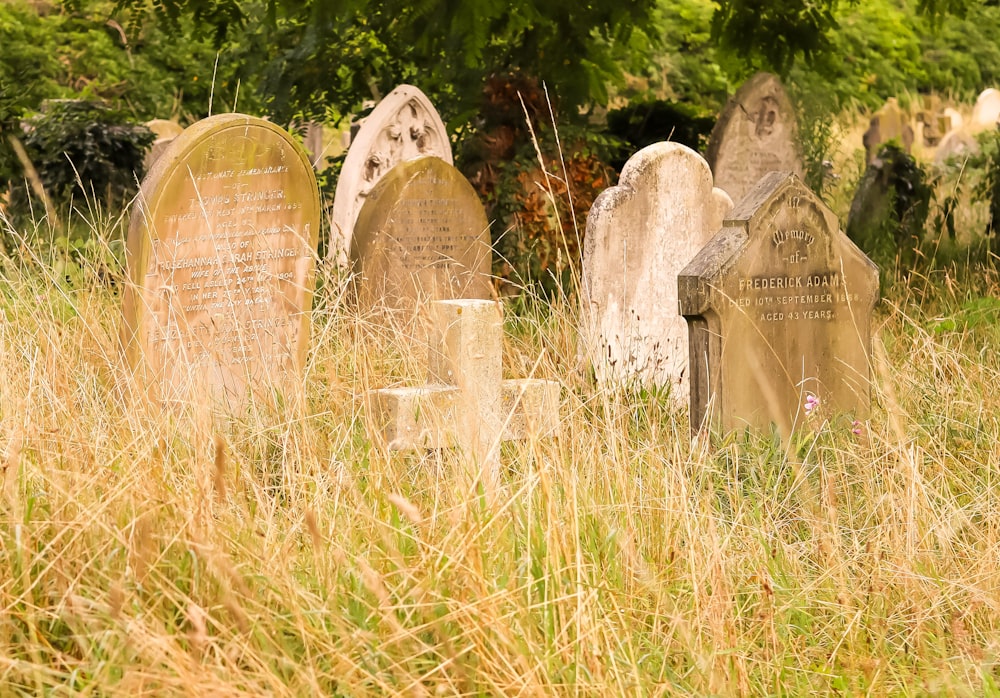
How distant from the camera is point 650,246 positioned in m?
6.45

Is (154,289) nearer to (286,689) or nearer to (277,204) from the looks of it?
(277,204)

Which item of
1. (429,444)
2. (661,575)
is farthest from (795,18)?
(661,575)

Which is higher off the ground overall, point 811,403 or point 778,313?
point 778,313

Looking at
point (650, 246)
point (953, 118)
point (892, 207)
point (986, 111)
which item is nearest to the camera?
point (650, 246)

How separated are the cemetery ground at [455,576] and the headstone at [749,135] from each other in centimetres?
518

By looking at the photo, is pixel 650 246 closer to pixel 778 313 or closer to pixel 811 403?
pixel 778 313

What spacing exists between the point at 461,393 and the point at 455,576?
128 cm

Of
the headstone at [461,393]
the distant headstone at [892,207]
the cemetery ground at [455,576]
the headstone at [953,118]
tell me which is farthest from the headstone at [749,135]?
the headstone at [953,118]

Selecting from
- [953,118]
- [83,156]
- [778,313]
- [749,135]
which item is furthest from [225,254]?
[953,118]

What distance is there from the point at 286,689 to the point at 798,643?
1.39 metres

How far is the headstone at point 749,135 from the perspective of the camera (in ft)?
30.3

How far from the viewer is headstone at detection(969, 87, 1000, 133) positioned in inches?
824

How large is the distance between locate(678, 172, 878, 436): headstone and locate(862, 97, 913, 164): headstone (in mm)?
13175

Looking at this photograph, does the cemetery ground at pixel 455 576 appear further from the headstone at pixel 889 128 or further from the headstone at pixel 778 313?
the headstone at pixel 889 128
